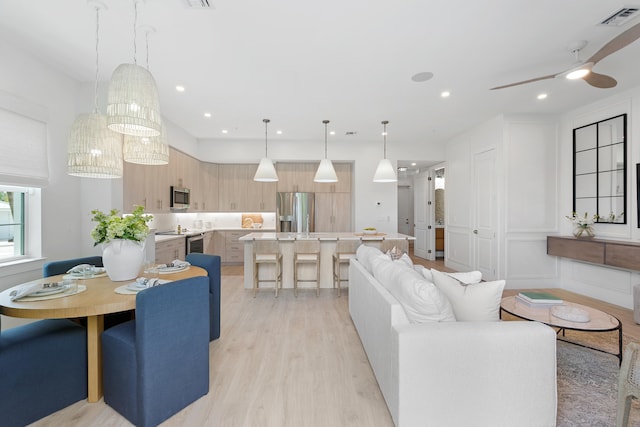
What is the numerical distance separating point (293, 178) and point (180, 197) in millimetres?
2525

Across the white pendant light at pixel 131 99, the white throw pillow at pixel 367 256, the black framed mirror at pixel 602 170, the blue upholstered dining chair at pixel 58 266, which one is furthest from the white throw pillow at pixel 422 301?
the black framed mirror at pixel 602 170

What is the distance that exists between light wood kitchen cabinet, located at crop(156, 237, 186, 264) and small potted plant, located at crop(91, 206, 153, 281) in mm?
2316

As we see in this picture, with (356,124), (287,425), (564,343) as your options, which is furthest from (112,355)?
(356,124)

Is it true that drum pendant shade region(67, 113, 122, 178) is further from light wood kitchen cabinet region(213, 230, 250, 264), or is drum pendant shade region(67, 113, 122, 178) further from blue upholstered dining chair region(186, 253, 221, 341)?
light wood kitchen cabinet region(213, 230, 250, 264)

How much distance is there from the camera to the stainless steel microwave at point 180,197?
520cm

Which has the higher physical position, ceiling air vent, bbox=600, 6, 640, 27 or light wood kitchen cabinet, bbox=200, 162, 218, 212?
ceiling air vent, bbox=600, 6, 640, 27

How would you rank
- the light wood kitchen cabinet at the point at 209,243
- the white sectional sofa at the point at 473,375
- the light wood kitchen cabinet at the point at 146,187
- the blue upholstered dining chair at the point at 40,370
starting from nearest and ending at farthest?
the white sectional sofa at the point at 473,375, the blue upholstered dining chair at the point at 40,370, the light wood kitchen cabinet at the point at 146,187, the light wood kitchen cabinet at the point at 209,243

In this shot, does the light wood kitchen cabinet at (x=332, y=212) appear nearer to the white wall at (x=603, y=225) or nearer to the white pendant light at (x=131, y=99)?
the white wall at (x=603, y=225)

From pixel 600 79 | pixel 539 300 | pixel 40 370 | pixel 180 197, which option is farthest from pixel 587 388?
pixel 180 197

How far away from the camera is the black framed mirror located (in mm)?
3887

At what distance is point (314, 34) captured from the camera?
8.38ft

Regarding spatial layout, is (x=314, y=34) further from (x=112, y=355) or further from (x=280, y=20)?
(x=112, y=355)

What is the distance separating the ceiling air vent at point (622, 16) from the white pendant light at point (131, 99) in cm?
372

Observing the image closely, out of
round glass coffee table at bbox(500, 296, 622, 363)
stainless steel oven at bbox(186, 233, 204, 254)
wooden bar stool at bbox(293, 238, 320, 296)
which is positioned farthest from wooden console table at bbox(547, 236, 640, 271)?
stainless steel oven at bbox(186, 233, 204, 254)
